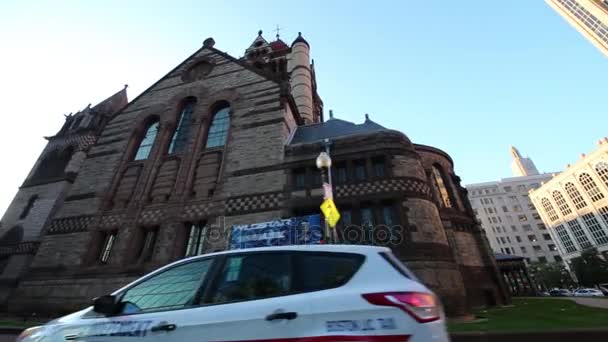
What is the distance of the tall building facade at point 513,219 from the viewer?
75.1 meters

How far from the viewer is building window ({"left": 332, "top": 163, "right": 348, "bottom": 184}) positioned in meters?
13.2

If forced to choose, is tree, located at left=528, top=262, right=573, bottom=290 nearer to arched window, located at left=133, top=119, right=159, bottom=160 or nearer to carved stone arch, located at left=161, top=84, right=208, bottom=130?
carved stone arch, located at left=161, top=84, right=208, bottom=130

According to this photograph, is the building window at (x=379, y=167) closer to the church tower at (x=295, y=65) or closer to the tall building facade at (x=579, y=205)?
the church tower at (x=295, y=65)

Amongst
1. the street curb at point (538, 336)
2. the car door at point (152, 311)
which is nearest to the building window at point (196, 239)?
the car door at point (152, 311)

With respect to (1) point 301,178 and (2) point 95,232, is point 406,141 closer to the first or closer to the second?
(1) point 301,178

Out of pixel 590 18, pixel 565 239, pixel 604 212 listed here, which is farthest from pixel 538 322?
pixel 565 239

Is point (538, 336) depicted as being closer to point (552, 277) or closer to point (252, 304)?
point (252, 304)

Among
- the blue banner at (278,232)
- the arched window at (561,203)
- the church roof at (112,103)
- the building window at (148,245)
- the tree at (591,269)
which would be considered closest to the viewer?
the blue banner at (278,232)

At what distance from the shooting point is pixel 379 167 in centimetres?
1323

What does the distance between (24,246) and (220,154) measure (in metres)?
14.6

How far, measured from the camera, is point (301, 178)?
45.4 feet

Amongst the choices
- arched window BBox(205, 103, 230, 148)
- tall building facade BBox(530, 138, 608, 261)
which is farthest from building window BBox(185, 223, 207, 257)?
tall building facade BBox(530, 138, 608, 261)

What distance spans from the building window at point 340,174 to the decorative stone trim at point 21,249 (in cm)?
1965

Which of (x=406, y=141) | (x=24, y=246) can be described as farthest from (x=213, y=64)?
(x=24, y=246)
